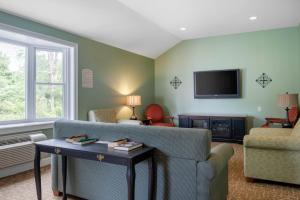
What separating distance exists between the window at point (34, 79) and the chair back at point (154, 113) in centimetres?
264

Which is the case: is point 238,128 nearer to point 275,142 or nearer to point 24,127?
point 275,142

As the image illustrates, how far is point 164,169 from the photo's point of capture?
222 centimetres

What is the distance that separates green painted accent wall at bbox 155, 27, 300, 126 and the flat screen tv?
16 cm

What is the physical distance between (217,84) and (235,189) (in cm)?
393

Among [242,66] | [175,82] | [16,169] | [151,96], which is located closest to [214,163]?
[16,169]

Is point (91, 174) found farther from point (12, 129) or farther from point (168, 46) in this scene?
point (168, 46)

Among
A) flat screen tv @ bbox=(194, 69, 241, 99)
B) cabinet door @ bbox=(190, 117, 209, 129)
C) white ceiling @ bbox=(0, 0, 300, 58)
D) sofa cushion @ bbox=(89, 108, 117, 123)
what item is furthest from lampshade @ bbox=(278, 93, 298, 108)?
sofa cushion @ bbox=(89, 108, 117, 123)

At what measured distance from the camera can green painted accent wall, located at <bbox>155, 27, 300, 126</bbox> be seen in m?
5.91

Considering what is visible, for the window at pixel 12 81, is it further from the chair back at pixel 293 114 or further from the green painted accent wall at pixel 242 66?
the chair back at pixel 293 114

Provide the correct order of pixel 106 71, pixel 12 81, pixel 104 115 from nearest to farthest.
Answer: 1. pixel 12 81
2. pixel 104 115
3. pixel 106 71

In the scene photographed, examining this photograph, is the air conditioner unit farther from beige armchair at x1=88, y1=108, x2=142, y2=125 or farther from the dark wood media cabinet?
the dark wood media cabinet

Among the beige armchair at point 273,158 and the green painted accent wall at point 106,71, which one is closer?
the beige armchair at point 273,158

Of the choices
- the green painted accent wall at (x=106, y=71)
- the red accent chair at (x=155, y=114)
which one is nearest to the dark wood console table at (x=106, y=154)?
the green painted accent wall at (x=106, y=71)

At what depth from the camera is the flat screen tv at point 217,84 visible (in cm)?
636
